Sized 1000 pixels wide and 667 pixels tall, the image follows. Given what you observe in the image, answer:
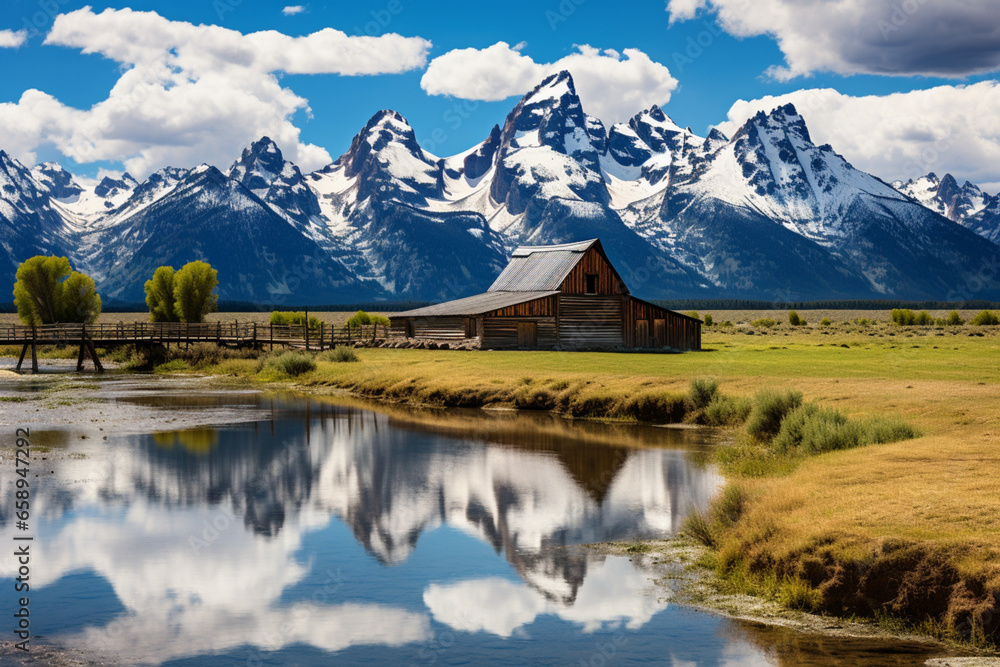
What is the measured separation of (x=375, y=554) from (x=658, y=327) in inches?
2376

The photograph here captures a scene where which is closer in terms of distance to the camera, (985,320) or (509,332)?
(509,332)

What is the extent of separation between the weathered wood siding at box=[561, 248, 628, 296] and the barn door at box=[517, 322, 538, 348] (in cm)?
→ 383

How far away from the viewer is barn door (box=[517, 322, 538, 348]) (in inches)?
2813

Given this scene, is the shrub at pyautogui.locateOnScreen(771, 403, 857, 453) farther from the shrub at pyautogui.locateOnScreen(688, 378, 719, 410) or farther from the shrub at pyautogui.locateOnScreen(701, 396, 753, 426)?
the shrub at pyautogui.locateOnScreen(688, 378, 719, 410)

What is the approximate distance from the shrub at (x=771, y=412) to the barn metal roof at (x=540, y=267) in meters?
47.3

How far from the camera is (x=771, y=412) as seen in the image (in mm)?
26609

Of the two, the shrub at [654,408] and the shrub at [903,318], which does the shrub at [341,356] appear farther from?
the shrub at [903,318]

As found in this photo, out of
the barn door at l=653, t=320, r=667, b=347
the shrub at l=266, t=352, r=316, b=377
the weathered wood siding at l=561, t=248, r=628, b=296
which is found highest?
the weathered wood siding at l=561, t=248, r=628, b=296

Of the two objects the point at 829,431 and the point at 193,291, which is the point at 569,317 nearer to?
the point at 193,291

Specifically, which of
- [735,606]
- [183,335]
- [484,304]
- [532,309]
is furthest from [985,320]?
[735,606]

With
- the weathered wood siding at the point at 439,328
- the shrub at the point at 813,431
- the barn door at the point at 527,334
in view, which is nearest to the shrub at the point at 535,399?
the shrub at the point at 813,431

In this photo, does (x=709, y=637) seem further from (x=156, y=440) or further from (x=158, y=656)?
(x=156, y=440)

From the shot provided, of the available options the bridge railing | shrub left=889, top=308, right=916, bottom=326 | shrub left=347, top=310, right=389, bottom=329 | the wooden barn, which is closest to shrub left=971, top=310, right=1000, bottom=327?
shrub left=889, top=308, right=916, bottom=326

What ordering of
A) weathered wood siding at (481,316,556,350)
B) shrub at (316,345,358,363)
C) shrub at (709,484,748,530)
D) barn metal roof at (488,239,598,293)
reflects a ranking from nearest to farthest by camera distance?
shrub at (709,484,748,530) < shrub at (316,345,358,363) < weathered wood siding at (481,316,556,350) < barn metal roof at (488,239,598,293)
